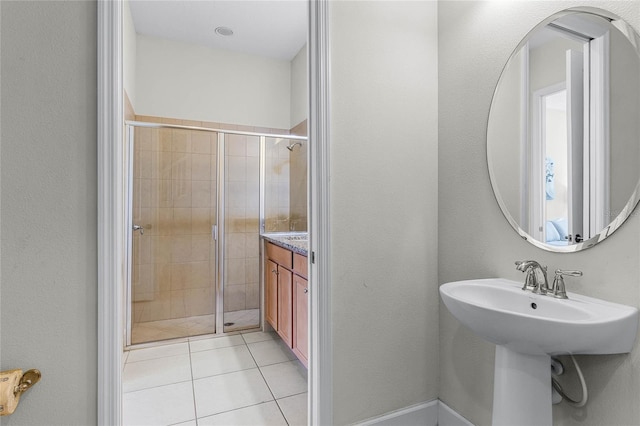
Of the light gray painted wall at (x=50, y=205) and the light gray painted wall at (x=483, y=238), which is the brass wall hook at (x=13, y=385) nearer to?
the light gray painted wall at (x=50, y=205)

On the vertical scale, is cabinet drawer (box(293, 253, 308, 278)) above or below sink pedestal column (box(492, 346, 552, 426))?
above

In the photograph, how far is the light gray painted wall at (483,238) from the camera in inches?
41.9

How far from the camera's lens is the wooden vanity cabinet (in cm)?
218

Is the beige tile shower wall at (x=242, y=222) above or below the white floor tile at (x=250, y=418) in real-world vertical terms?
above

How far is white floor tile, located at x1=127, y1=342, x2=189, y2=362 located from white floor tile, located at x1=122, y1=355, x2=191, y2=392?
0.21ft

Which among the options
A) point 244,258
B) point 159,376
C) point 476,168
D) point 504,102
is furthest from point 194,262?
point 504,102

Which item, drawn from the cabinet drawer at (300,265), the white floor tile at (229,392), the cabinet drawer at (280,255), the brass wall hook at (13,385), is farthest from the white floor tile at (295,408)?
the brass wall hook at (13,385)

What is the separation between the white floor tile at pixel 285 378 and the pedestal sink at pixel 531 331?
122 cm

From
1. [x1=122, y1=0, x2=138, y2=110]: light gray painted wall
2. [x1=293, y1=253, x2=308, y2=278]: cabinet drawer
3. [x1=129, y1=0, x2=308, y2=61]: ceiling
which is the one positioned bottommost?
[x1=293, y1=253, x2=308, y2=278]: cabinet drawer

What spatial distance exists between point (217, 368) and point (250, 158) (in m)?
1.80

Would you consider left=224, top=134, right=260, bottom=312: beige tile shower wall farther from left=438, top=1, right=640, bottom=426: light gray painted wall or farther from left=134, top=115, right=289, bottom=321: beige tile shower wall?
left=438, top=1, right=640, bottom=426: light gray painted wall

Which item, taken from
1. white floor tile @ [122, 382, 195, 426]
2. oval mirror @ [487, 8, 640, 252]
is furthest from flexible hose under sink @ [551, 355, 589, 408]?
white floor tile @ [122, 382, 195, 426]

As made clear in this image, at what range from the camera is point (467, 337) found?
1.58m

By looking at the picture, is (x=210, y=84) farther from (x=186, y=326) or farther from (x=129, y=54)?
(x=186, y=326)
